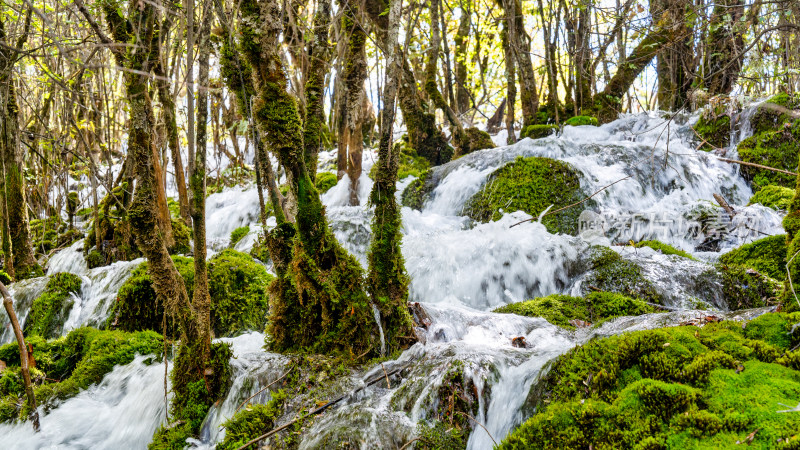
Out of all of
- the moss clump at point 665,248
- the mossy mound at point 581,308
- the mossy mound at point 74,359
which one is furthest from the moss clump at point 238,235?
the moss clump at point 665,248

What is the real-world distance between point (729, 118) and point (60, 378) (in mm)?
11553

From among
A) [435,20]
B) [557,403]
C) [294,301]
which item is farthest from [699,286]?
[435,20]

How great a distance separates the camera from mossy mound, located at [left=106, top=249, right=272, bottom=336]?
201 inches

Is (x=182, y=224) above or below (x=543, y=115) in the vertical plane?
below

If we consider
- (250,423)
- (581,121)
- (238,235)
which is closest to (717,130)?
(581,121)

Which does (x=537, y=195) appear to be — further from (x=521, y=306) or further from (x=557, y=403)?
(x=557, y=403)

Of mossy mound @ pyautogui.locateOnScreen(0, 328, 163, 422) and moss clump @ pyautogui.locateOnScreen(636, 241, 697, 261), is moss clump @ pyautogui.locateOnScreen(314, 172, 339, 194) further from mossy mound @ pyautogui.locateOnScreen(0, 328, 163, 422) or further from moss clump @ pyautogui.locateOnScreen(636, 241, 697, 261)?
moss clump @ pyautogui.locateOnScreen(636, 241, 697, 261)

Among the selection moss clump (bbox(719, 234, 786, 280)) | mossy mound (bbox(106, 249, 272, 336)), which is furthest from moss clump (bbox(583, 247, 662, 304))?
mossy mound (bbox(106, 249, 272, 336))

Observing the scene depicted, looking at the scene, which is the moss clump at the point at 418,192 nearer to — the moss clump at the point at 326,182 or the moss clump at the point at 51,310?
the moss clump at the point at 326,182

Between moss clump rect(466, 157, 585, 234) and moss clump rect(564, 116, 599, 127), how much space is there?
12.1 ft

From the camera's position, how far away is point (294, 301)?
348cm

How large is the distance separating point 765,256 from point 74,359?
6763 mm

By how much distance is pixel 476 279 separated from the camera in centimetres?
611

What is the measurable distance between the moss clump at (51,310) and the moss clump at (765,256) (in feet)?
25.9
